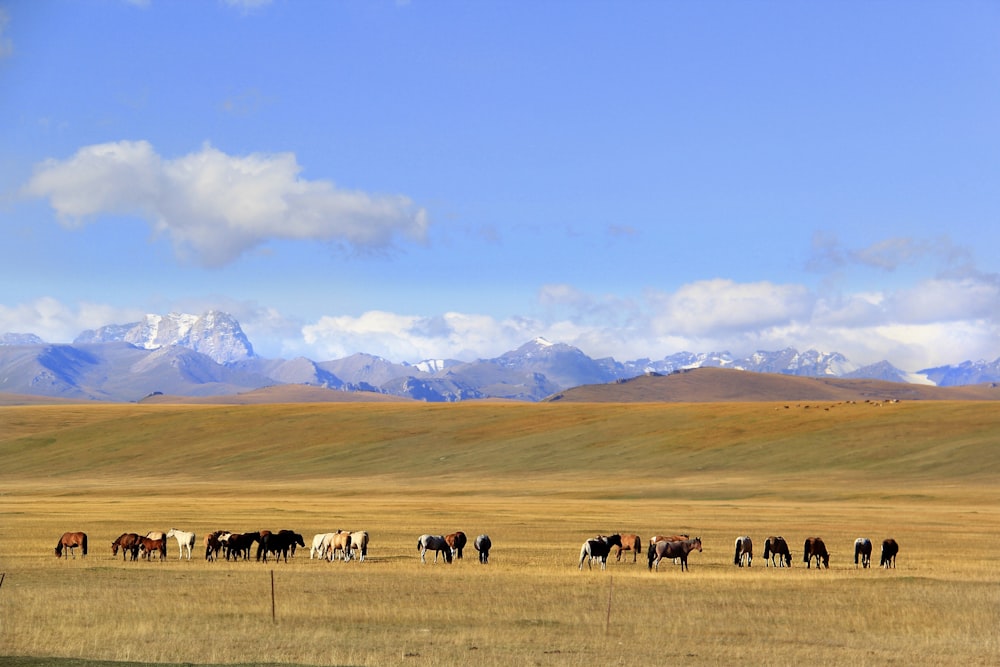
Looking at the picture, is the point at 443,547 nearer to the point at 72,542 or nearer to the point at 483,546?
the point at 483,546

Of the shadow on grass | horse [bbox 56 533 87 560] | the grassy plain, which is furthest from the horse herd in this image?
the shadow on grass

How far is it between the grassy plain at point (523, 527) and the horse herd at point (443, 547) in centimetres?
86

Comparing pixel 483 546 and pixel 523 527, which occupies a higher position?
pixel 483 546

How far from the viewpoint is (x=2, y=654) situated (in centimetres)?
2083

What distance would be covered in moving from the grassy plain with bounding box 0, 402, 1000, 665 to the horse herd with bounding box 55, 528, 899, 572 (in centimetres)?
86

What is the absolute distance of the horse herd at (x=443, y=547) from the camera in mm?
39344

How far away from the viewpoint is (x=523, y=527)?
57.9m

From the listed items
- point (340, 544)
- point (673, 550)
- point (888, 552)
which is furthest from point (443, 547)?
point (888, 552)

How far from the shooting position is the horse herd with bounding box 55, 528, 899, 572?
39.3 meters

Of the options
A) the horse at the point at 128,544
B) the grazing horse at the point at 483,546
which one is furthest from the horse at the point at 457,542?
the horse at the point at 128,544

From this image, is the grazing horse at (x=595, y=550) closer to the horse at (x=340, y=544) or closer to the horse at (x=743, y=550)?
the horse at (x=743, y=550)

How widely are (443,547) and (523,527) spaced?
1705 centimetres

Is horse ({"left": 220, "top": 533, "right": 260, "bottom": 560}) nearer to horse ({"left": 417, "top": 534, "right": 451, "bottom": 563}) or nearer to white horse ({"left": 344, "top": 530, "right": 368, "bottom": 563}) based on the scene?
white horse ({"left": 344, "top": 530, "right": 368, "bottom": 563})

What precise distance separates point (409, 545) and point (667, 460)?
3067 inches
